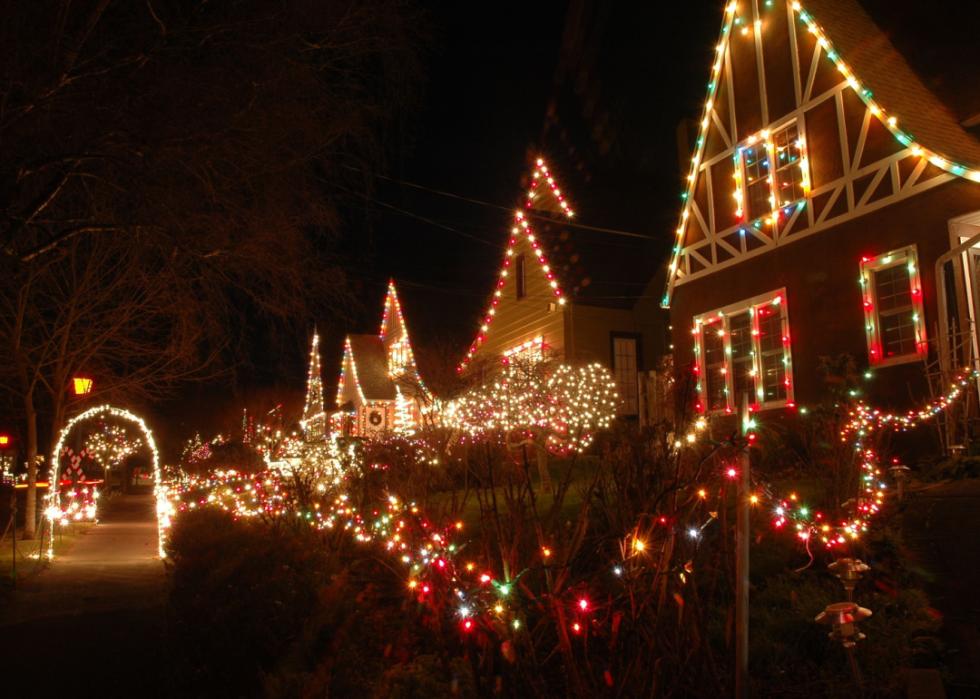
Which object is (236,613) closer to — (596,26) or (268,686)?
(268,686)

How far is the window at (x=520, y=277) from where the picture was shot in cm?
2184

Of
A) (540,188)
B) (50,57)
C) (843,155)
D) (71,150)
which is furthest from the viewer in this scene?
(540,188)

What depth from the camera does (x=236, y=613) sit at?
7129mm

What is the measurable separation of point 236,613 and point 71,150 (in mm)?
5140

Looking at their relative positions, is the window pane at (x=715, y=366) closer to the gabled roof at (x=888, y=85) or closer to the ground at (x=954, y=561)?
the gabled roof at (x=888, y=85)

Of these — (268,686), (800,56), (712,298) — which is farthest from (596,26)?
(268,686)

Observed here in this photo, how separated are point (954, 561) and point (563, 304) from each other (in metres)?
14.2

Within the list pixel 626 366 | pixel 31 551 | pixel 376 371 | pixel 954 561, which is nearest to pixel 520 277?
pixel 626 366

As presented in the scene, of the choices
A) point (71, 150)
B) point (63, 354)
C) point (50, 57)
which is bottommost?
point (63, 354)

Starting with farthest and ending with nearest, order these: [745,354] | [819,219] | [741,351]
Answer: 1. [741,351]
2. [745,354]
3. [819,219]

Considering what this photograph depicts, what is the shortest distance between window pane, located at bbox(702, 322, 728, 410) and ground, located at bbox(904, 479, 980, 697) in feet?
27.3

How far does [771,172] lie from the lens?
45.8 feet

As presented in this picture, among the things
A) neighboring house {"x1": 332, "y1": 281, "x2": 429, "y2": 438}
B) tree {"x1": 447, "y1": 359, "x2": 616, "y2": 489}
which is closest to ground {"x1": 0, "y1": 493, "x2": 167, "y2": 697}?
tree {"x1": 447, "y1": 359, "x2": 616, "y2": 489}

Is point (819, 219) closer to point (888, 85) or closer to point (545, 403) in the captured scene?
point (888, 85)
